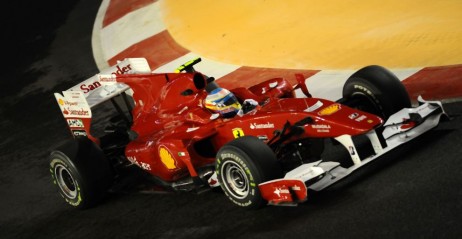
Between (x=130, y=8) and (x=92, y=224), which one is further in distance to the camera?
(x=130, y=8)

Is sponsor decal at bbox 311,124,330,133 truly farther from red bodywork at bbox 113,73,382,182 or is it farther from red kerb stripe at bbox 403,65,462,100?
red kerb stripe at bbox 403,65,462,100

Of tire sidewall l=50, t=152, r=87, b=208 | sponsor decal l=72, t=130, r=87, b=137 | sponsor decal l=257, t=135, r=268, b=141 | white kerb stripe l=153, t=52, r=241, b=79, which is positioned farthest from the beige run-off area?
tire sidewall l=50, t=152, r=87, b=208

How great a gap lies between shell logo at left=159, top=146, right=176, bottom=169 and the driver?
52cm

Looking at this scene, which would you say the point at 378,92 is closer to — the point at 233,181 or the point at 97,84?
the point at 233,181

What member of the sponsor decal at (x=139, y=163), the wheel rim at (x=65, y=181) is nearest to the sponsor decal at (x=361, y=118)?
the sponsor decal at (x=139, y=163)

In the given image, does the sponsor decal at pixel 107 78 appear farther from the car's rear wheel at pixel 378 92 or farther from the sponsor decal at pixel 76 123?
the car's rear wheel at pixel 378 92

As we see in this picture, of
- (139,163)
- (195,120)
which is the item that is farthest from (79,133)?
(195,120)

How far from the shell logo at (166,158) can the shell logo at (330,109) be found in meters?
1.38

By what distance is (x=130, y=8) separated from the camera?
13.1 metres

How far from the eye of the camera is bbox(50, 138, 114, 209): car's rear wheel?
702 cm

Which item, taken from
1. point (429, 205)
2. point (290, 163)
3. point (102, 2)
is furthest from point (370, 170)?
point (102, 2)

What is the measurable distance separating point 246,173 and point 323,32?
4220mm

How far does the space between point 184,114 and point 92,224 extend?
4.01 feet

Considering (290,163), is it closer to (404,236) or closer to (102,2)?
(404,236)
